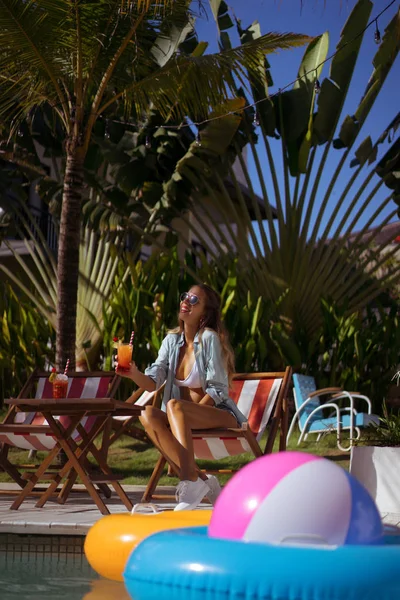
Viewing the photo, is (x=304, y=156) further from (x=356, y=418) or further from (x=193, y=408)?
(x=193, y=408)

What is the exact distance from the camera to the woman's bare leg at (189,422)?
494 cm

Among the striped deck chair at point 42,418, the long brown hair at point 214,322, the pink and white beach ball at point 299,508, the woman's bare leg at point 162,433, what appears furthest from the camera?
the striped deck chair at point 42,418

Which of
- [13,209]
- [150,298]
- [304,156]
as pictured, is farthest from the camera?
[13,209]

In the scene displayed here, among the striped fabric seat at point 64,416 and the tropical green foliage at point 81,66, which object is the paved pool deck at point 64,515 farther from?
the tropical green foliage at point 81,66

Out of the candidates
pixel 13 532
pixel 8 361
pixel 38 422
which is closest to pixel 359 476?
pixel 13 532

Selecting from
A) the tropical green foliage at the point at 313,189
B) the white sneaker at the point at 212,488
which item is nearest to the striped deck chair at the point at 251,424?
the white sneaker at the point at 212,488

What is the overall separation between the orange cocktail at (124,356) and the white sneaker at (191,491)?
0.84 m

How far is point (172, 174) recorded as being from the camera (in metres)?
12.6

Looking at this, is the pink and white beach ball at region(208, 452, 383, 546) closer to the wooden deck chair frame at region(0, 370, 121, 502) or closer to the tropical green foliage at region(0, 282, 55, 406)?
the wooden deck chair frame at region(0, 370, 121, 502)

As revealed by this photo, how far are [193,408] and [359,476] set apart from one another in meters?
1.30

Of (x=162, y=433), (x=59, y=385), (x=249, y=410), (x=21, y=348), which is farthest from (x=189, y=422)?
(x=21, y=348)

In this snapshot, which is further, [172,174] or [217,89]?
[172,174]

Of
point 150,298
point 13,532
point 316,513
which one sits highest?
point 150,298

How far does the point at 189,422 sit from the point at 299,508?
256 cm
